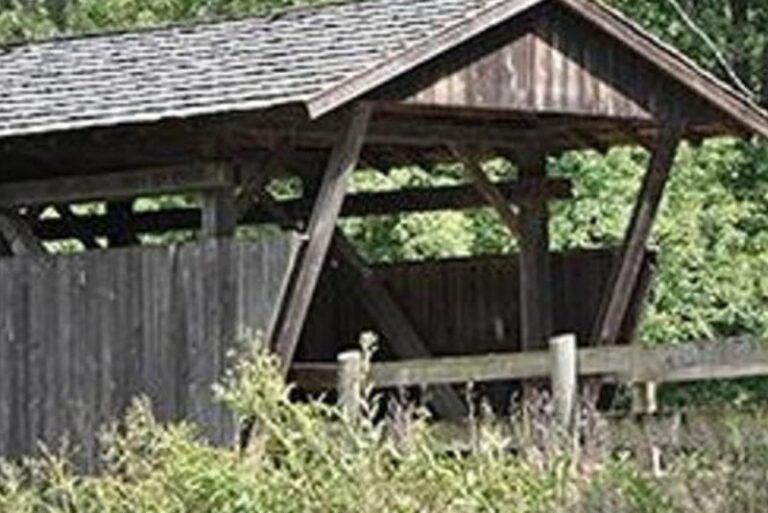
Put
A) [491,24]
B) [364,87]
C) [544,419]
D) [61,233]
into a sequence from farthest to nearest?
1. [61,233]
2. [491,24]
3. [364,87]
4. [544,419]

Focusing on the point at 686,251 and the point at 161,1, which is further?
the point at 161,1

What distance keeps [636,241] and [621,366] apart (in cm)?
338

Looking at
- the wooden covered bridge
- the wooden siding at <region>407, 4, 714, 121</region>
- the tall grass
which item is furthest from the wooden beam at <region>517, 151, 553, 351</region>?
the tall grass

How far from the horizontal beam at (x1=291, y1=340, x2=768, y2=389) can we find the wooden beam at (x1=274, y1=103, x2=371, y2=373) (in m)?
0.72

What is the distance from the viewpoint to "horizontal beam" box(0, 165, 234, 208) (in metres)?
17.7

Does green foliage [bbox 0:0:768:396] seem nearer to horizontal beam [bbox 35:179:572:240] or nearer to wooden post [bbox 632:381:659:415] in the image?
horizontal beam [bbox 35:179:572:240]

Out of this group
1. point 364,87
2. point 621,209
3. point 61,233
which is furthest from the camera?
point 621,209

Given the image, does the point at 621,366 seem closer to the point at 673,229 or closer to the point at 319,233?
the point at 319,233

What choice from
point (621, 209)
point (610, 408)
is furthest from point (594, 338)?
point (621, 209)

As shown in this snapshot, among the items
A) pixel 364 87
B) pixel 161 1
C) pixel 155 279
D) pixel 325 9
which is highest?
pixel 161 1

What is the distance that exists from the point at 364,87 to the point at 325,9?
3120mm

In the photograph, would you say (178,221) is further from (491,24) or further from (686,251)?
(686,251)

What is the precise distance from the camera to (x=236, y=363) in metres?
16.7

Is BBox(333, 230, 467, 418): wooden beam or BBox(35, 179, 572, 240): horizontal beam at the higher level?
BBox(35, 179, 572, 240): horizontal beam
